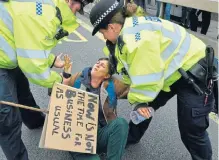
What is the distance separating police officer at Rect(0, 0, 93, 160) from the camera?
2238 millimetres

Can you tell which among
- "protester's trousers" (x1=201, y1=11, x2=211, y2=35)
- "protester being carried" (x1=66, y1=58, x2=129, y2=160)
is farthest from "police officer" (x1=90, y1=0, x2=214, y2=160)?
"protester's trousers" (x1=201, y1=11, x2=211, y2=35)

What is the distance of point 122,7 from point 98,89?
84cm

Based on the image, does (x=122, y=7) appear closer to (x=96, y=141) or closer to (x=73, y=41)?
(x=96, y=141)

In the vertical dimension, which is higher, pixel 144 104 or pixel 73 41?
pixel 144 104

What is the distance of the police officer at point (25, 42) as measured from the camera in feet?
7.34

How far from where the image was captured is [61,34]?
2529 mm

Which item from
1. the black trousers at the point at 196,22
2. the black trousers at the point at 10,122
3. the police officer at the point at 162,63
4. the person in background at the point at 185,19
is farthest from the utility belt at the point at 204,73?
the person in background at the point at 185,19

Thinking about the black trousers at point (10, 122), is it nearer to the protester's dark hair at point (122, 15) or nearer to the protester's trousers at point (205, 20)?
the protester's dark hair at point (122, 15)

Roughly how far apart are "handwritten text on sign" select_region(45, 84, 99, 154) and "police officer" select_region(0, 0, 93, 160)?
152 millimetres

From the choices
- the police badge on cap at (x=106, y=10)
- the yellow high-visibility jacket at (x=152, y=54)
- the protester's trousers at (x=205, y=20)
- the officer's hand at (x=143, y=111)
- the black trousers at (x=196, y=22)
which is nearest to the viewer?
the yellow high-visibility jacket at (x=152, y=54)

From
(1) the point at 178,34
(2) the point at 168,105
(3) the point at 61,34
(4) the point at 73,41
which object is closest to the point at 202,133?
(1) the point at 178,34

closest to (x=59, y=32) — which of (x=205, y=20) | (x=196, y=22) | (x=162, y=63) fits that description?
(x=162, y=63)

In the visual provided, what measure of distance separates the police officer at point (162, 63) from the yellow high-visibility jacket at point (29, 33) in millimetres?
322

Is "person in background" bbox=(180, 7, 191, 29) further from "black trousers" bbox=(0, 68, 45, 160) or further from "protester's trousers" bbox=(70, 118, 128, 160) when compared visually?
"black trousers" bbox=(0, 68, 45, 160)
